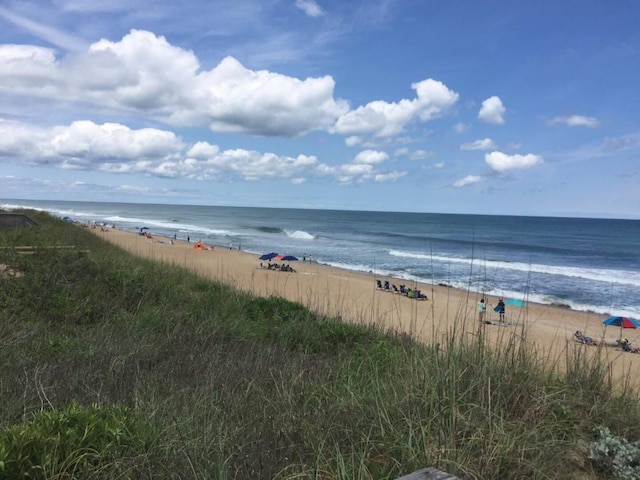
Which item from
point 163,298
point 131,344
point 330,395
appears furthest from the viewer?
point 163,298

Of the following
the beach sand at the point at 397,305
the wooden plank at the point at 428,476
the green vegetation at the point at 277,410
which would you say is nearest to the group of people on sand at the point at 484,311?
the beach sand at the point at 397,305

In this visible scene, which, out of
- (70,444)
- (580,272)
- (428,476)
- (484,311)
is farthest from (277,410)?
(580,272)

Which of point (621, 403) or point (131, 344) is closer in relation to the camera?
point (621, 403)

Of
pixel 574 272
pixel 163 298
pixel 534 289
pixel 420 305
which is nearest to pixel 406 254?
pixel 574 272

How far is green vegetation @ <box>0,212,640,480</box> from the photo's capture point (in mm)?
2631

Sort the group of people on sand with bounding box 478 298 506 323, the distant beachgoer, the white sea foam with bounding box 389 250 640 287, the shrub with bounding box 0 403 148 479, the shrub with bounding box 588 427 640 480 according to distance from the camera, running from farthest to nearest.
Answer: the white sea foam with bounding box 389 250 640 287 → the distant beachgoer → the group of people on sand with bounding box 478 298 506 323 → the shrub with bounding box 588 427 640 480 → the shrub with bounding box 0 403 148 479

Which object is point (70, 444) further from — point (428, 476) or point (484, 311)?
point (484, 311)

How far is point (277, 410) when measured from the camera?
3455 mm

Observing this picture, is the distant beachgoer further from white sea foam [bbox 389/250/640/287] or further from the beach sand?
white sea foam [bbox 389/250/640/287]

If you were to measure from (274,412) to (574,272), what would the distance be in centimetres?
3567

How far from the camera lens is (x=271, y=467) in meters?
2.68

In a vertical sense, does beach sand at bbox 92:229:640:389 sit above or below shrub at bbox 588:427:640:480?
below

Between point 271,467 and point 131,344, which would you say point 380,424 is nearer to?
point 271,467

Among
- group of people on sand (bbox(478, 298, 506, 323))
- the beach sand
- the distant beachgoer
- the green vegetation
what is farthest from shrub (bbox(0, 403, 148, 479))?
the beach sand
